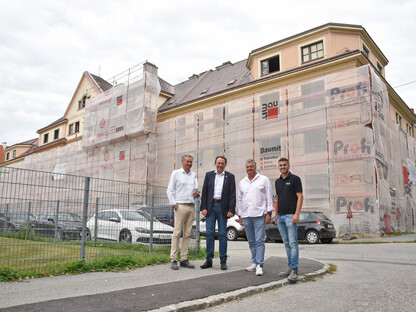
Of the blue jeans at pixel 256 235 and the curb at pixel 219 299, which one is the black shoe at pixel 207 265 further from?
the curb at pixel 219 299

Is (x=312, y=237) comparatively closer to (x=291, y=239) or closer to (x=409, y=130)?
(x=291, y=239)

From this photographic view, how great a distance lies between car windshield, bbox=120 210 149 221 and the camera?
7.66 meters

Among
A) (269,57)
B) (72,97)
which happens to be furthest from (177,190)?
(72,97)

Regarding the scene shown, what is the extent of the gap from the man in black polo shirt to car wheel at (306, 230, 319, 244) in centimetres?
982

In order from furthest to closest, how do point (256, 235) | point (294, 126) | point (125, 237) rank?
1. point (294, 126)
2. point (125, 237)
3. point (256, 235)

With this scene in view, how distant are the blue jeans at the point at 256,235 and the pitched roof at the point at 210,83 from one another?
2064cm

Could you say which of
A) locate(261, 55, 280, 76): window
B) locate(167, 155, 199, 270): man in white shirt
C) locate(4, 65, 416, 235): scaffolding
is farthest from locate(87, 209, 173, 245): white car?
locate(261, 55, 280, 76): window

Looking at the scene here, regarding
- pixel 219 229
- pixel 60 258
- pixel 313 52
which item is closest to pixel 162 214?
pixel 219 229

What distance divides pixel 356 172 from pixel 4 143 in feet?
229

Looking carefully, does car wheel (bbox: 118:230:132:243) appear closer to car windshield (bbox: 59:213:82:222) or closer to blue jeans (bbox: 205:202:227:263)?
car windshield (bbox: 59:213:82:222)

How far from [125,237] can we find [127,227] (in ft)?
0.67

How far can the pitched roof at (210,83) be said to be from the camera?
28031 mm

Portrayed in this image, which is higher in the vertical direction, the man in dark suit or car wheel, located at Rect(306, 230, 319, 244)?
the man in dark suit

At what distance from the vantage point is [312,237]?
50.5 ft
